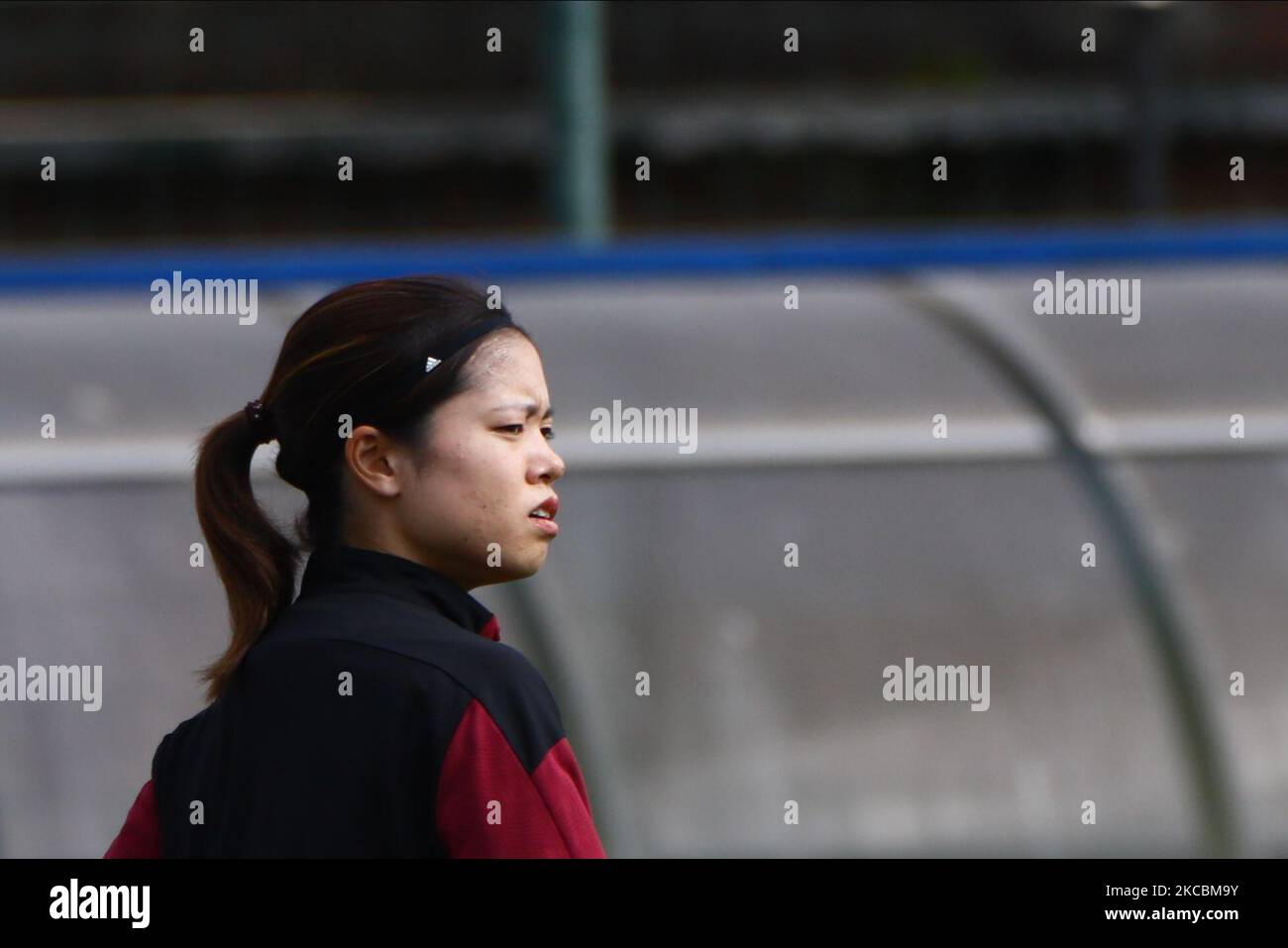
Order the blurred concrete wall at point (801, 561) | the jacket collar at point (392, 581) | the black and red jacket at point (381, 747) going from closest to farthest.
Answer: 1. the black and red jacket at point (381, 747)
2. the jacket collar at point (392, 581)
3. the blurred concrete wall at point (801, 561)

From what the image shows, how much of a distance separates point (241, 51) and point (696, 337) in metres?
3.98

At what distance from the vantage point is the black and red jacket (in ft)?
5.20

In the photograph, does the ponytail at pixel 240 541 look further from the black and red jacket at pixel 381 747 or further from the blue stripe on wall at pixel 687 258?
the blue stripe on wall at pixel 687 258

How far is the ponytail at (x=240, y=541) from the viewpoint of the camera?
178cm

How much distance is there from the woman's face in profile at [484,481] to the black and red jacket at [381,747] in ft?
0.20

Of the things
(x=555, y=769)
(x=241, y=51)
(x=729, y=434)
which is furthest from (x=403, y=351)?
(x=241, y=51)

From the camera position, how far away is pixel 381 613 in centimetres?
169

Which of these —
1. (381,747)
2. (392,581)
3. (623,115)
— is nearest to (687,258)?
(392,581)

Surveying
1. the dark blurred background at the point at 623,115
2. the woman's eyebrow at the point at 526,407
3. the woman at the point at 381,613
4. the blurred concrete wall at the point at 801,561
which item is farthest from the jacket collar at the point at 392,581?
the dark blurred background at the point at 623,115

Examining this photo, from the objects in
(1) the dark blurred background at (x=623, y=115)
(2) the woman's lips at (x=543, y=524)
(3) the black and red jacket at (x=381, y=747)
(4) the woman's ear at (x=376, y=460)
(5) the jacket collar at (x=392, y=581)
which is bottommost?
(3) the black and red jacket at (x=381, y=747)

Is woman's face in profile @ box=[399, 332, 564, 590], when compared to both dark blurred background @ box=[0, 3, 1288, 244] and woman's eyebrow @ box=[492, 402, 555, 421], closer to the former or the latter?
woman's eyebrow @ box=[492, 402, 555, 421]

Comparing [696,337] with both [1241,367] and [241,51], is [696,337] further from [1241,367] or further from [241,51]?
[241,51]

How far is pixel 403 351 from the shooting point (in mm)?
1745

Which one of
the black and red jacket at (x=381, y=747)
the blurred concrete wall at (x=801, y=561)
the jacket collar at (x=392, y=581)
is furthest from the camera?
the blurred concrete wall at (x=801, y=561)
